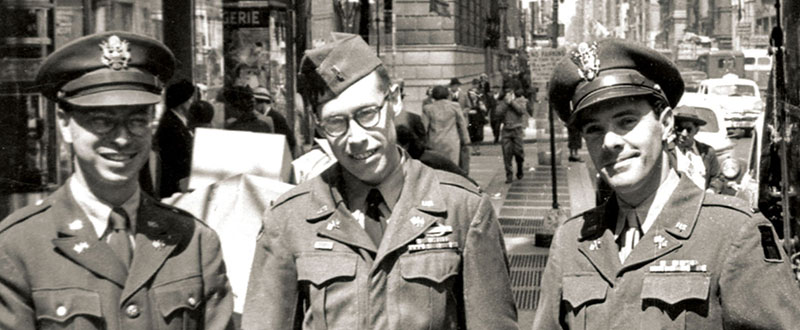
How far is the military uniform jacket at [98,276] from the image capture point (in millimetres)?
3297

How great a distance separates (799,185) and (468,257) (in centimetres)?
392

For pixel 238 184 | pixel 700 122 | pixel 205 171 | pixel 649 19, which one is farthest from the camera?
pixel 649 19

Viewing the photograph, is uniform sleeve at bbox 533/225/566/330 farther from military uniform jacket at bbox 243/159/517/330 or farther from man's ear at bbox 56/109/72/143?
man's ear at bbox 56/109/72/143

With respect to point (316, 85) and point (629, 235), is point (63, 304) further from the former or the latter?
point (629, 235)

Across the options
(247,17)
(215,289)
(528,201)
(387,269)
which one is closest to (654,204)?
(387,269)

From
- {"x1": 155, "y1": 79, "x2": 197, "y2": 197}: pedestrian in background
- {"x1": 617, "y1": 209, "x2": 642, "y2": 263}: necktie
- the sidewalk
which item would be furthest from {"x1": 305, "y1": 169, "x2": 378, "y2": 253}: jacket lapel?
the sidewalk

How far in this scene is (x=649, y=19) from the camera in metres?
16.9

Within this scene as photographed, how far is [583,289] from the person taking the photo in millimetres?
3375

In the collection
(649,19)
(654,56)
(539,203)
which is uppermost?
(649,19)

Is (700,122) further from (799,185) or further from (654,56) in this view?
(654,56)

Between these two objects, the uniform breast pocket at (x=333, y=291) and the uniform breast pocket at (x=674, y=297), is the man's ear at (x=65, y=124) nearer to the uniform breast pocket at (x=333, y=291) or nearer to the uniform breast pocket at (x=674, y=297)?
the uniform breast pocket at (x=333, y=291)

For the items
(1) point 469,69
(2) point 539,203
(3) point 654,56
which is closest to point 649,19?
(2) point 539,203

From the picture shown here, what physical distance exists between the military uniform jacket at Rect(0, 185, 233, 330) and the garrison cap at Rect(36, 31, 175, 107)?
0.32 meters

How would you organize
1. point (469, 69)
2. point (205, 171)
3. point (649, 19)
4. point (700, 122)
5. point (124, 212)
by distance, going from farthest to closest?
point (469, 69) → point (649, 19) → point (700, 122) → point (205, 171) → point (124, 212)
